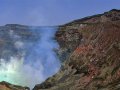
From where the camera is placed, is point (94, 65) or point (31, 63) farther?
point (31, 63)

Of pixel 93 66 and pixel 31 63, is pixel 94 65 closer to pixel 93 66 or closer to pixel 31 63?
pixel 93 66

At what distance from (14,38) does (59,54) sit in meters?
12.2

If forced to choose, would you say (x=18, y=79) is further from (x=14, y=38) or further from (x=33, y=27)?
(x=33, y=27)

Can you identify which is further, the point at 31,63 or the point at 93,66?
the point at 31,63

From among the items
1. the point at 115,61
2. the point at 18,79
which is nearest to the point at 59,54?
the point at 18,79

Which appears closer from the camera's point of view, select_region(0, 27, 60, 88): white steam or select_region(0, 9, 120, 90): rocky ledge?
select_region(0, 9, 120, 90): rocky ledge

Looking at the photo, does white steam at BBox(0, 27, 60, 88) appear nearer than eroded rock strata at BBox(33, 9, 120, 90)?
No

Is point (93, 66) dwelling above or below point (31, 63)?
below

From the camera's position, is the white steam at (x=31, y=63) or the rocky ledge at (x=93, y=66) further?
the white steam at (x=31, y=63)

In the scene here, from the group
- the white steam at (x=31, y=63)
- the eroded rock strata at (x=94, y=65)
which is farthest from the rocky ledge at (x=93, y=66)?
the white steam at (x=31, y=63)

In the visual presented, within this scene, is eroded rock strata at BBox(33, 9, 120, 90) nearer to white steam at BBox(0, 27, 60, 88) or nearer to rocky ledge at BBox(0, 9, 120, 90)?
rocky ledge at BBox(0, 9, 120, 90)

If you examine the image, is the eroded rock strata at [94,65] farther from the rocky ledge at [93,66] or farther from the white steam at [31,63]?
the white steam at [31,63]

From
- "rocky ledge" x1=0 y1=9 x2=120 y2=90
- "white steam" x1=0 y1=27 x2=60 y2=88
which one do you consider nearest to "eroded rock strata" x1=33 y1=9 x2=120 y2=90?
"rocky ledge" x1=0 y1=9 x2=120 y2=90

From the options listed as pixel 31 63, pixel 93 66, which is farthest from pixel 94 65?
pixel 31 63
